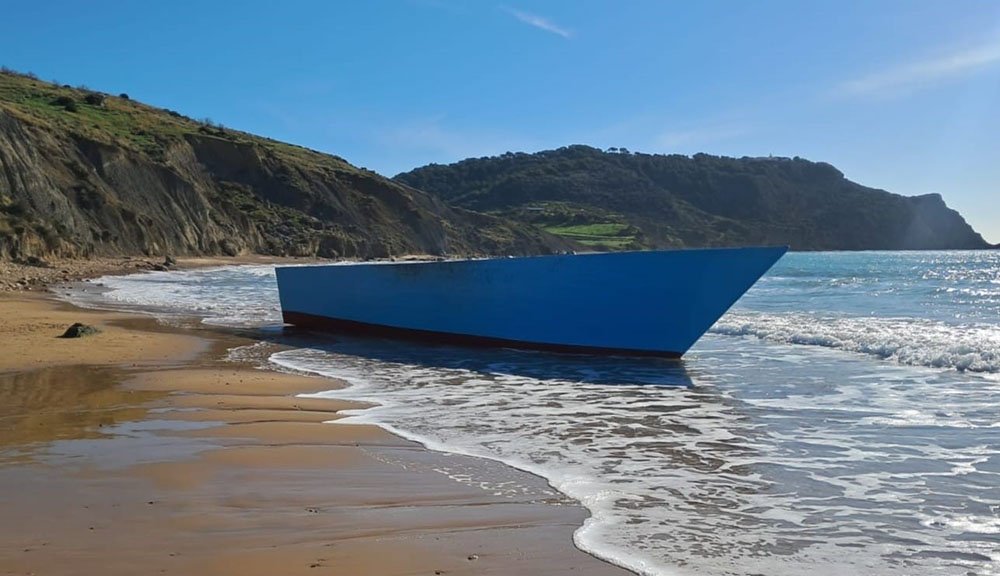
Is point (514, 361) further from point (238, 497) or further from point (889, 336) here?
point (238, 497)

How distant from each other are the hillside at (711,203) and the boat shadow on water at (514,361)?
68.2 m

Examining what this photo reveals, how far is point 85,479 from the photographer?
4.13m

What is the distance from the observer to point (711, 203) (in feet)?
329

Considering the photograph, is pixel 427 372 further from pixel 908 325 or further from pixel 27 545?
pixel 908 325

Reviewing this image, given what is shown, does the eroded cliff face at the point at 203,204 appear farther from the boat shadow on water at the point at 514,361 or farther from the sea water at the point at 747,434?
the sea water at the point at 747,434

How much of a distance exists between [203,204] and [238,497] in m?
41.5

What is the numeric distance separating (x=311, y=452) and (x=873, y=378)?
5.94 meters

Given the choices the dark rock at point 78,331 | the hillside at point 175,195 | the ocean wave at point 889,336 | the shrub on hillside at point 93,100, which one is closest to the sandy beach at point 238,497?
the dark rock at point 78,331

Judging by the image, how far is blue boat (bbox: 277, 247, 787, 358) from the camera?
10008 millimetres

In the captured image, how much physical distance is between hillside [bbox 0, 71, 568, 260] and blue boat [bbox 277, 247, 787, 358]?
52.2 feet

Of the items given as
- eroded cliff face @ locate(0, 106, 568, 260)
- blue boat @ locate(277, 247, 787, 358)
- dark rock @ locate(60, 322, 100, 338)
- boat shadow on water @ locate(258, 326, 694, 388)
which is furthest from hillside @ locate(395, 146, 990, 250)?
dark rock @ locate(60, 322, 100, 338)

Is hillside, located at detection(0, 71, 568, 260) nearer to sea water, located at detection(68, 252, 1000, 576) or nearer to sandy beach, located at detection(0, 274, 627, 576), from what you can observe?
sea water, located at detection(68, 252, 1000, 576)

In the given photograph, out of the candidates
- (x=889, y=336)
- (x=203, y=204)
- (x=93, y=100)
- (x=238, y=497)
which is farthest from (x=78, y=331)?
(x=93, y=100)

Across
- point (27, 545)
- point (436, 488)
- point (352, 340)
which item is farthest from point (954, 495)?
point (352, 340)
